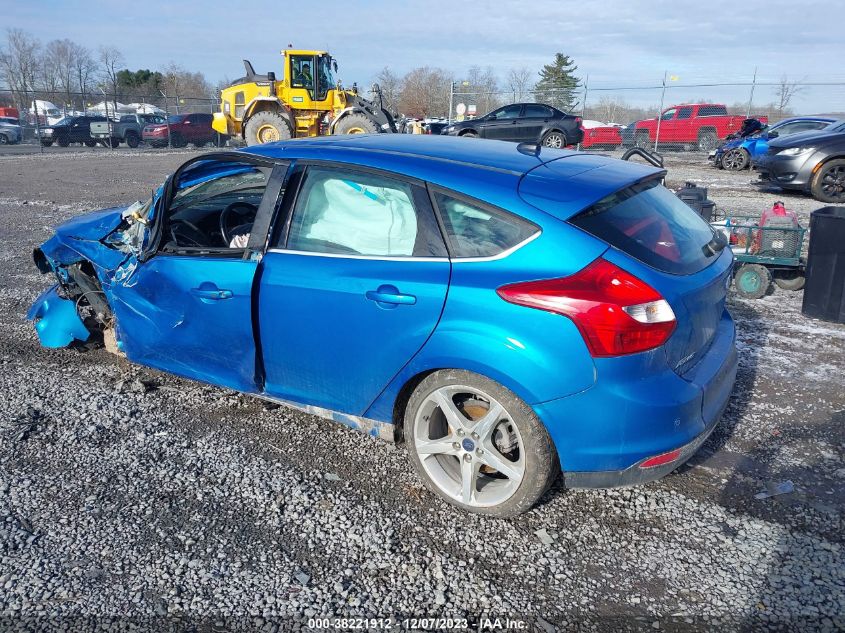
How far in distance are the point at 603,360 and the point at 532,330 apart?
0.98 ft

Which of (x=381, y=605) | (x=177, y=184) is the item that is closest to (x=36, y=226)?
(x=177, y=184)

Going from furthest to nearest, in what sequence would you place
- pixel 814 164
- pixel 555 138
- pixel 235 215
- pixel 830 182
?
pixel 555 138
pixel 830 182
pixel 814 164
pixel 235 215

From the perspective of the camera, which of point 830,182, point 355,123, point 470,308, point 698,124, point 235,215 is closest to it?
point 470,308

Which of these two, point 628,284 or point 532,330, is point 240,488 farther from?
point 628,284

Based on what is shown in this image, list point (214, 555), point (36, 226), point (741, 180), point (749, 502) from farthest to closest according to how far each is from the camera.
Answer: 1. point (741, 180)
2. point (36, 226)
3. point (749, 502)
4. point (214, 555)

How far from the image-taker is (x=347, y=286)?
311 cm

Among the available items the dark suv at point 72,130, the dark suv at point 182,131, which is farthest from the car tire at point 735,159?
the dark suv at point 72,130

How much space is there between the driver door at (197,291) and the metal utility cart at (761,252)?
4.49 m

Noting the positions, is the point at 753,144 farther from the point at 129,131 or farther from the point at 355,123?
the point at 129,131

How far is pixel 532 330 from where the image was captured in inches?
105

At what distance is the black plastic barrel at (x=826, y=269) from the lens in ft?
18.2

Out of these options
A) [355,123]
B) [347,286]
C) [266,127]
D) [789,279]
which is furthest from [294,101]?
[347,286]

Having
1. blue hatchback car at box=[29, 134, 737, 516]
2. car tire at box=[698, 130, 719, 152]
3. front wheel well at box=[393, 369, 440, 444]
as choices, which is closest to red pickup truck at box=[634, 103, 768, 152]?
car tire at box=[698, 130, 719, 152]

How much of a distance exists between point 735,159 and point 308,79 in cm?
1316
